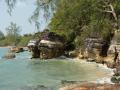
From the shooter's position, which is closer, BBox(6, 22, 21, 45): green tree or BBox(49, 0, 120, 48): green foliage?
BBox(49, 0, 120, 48): green foliage

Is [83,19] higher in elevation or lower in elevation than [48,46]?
higher

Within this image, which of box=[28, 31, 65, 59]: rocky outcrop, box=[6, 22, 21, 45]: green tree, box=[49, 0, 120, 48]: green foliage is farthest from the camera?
box=[6, 22, 21, 45]: green tree

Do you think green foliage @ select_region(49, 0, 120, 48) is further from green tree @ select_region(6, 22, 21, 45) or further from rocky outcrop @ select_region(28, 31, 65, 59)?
green tree @ select_region(6, 22, 21, 45)

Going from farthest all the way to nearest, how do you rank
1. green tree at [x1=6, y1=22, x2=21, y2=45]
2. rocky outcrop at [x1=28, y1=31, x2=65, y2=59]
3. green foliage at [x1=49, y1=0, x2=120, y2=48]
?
green tree at [x1=6, y1=22, x2=21, y2=45], rocky outcrop at [x1=28, y1=31, x2=65, y2=59], green foliage at [x1=49, y1=0, x2=120, y2=48]

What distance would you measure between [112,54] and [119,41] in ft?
4.71

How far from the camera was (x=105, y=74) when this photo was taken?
24250mm

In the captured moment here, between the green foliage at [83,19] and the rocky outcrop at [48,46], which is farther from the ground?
the green foliage at [83,19]

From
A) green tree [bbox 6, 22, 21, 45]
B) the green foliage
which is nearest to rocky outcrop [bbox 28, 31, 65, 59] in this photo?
the green foliage

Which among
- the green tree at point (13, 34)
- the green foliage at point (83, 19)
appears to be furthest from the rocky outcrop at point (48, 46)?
the green tree at point (13, 34)

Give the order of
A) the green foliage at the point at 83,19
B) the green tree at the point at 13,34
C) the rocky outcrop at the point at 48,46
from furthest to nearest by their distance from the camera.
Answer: the green tree at the point at 13,34
the rocky outcrop at the point at 48,46
the green foliage at the point at 83,19

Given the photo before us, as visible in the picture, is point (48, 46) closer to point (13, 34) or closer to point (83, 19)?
point (83, 19)

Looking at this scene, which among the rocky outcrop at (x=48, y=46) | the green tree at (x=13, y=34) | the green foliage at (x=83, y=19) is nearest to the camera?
the green foliage at (x=83, y=19)

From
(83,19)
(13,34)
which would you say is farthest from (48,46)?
(13,34)

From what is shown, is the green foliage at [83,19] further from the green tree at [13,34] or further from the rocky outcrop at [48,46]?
the green tree at [13,34]
